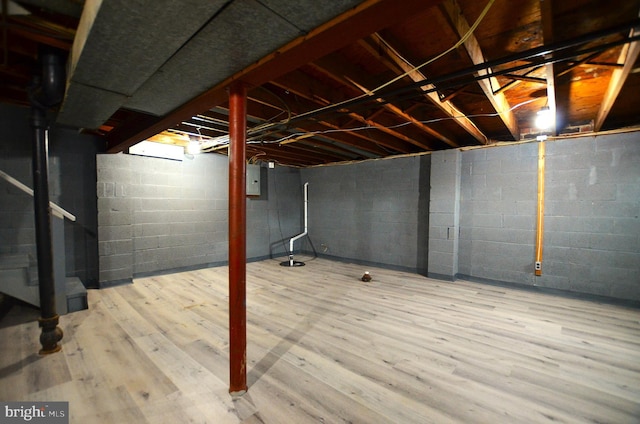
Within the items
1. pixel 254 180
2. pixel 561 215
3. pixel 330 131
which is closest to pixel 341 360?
pixel 330 131

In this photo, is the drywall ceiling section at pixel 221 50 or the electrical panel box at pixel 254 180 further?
the electrical panel box at pixel 254 180

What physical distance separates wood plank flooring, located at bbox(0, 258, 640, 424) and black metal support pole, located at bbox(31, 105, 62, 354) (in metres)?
0.16

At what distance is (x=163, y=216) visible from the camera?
4312 mm

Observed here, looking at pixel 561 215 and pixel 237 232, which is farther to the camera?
pixel 561 215

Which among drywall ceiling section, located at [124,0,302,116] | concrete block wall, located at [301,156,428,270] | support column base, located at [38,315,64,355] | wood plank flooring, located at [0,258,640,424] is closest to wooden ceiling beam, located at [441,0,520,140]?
drywall ceiling section, located at [124,0,302,116]

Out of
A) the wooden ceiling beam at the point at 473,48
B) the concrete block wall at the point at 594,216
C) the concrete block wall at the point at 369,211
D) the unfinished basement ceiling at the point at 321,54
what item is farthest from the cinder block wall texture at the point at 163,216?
the concrete block wall at the point at 594,216

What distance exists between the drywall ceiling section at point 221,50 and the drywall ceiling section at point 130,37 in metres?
0.05

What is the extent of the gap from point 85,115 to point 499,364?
3918 mm

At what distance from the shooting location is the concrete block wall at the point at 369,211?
4.75 m

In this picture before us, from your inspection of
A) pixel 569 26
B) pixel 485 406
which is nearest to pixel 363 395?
pixel 485 406

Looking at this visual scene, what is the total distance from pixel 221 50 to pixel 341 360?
2.18m

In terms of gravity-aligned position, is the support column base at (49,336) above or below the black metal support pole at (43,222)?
below

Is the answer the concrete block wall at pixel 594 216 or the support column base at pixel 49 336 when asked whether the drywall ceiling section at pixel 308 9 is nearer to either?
the support column base at pixel 49 336

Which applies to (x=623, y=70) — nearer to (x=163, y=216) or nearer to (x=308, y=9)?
(x=308, y=9)
